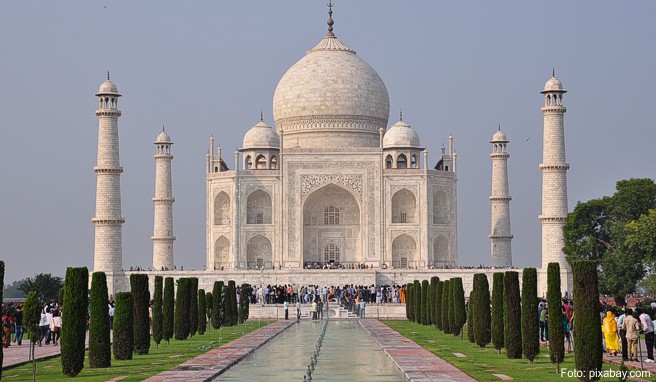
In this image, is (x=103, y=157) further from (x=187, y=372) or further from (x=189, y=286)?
(x=187, y=372)

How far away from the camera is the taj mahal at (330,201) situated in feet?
129

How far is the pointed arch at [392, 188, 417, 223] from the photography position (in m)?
40.2

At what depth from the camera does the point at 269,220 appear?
40156 mm

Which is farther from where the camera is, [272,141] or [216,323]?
[272,141]

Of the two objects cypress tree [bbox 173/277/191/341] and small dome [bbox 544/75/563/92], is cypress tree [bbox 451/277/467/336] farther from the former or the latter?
small dome [bbox 544/75/563/92]

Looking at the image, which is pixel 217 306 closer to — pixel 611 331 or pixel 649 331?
pixel 611 331

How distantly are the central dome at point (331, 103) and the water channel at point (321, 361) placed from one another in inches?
823

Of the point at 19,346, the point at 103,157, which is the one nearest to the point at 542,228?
the point at 103,157

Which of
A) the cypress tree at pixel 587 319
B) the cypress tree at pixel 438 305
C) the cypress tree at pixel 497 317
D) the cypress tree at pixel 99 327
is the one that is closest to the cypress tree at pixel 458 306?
the cypress tree at pixel 438 305

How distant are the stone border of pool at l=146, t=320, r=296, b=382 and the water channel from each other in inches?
4.4

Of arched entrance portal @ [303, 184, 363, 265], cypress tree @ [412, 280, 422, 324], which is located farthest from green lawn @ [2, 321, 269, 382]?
arched entrance portal @ [303, 184, 363, 265]

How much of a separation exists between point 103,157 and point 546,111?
1290cm

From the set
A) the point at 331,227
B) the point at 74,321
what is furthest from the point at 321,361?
the point at 331,227

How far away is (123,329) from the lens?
16219 mm
